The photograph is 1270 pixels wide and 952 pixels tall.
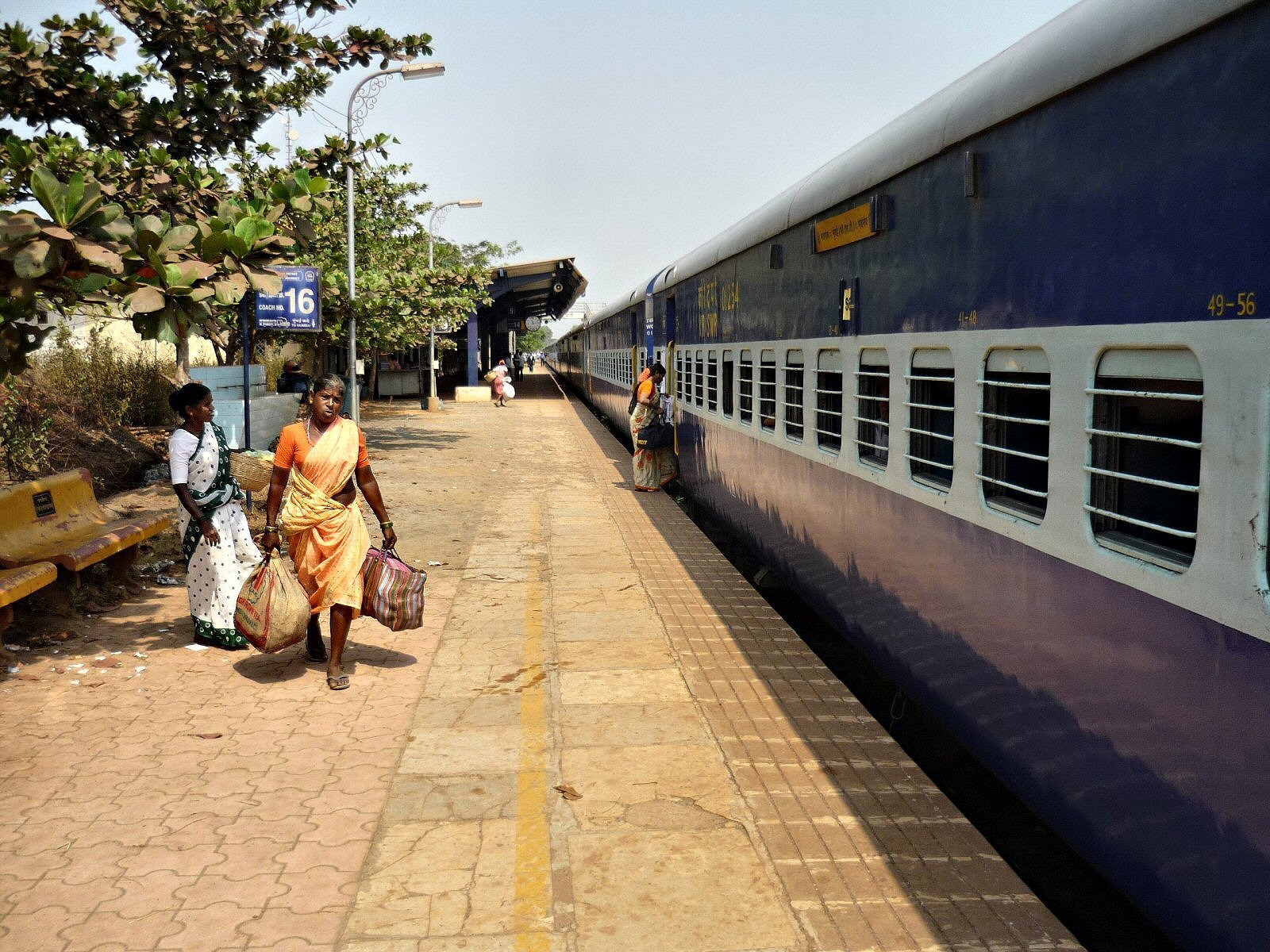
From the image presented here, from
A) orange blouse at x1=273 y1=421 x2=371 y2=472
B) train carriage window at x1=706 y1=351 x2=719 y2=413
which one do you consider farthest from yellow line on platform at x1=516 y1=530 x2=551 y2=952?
train carriage window at x1=706 y1=351 x2=719 y2=413

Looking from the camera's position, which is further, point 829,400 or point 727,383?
point 727,383

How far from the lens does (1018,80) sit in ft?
13.3

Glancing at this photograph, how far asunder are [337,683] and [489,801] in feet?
6.42

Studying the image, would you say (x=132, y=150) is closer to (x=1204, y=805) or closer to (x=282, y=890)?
(x=282, y=890)

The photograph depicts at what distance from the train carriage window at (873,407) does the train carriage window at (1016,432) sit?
119cm

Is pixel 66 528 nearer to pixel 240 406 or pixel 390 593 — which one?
pixel 390 593

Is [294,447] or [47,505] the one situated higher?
[294,447]

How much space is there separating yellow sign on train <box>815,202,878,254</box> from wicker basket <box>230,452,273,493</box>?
27.2 feet

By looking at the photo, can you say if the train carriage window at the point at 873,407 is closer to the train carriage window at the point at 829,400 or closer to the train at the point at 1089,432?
the train at the point at 1089,432

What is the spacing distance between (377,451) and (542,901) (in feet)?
57.2

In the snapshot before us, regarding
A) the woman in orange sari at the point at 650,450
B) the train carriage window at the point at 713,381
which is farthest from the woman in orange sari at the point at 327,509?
the woman in orange sari at the point at 650,450

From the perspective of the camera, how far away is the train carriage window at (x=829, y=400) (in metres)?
6.65

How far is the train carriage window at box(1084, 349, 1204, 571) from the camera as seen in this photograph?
9.99 feet

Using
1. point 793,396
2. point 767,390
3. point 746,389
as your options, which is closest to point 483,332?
point 746,389
